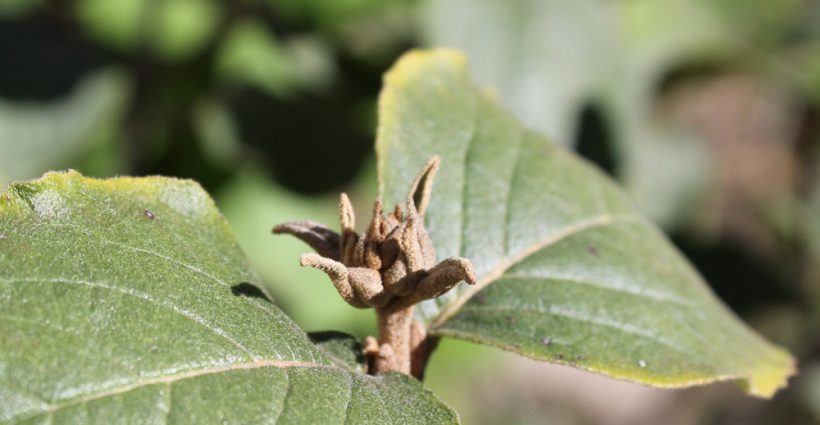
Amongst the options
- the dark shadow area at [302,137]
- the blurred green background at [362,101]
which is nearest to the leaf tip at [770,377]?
the blurred green background at [362,101]

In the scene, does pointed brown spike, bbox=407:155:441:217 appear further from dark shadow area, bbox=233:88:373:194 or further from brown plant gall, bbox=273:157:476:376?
dark shadow area, bbox=233:88:373:194

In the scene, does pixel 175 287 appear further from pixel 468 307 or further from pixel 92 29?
pixel 92 29

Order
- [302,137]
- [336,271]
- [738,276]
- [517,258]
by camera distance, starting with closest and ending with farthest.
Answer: [336,271] < [517,258] < [302,137] < [738,276]

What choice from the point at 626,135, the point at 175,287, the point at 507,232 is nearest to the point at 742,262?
the point at 626,135

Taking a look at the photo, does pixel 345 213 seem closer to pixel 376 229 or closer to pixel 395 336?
pixel 376 229

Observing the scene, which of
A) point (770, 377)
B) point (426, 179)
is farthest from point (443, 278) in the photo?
point (770, 377)

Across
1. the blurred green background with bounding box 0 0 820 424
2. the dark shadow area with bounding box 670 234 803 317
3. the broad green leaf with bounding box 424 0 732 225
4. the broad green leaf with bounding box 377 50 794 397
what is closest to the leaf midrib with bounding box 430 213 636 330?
the broad green leaf with bounding box 377 50 794 397

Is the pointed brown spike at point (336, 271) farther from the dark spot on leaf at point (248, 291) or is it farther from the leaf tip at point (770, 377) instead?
the leaf tip at point (770, 377)
